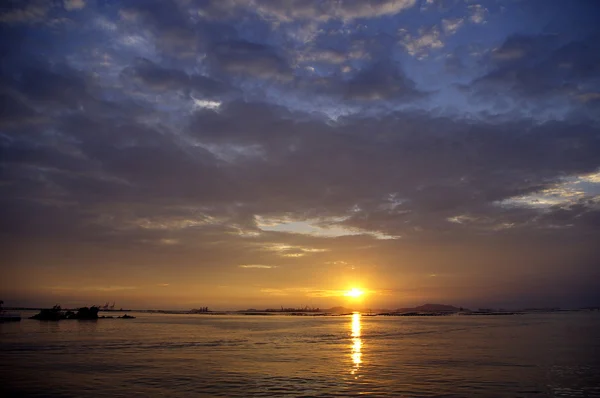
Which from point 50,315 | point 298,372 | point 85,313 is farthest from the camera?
point 85,313

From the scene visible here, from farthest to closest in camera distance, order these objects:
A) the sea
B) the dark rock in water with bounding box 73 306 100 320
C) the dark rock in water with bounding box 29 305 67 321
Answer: the dark rock in water with bounding box 73 306 100 320 < the dark rock in water with bounding box 29 305 67 321 < the sea

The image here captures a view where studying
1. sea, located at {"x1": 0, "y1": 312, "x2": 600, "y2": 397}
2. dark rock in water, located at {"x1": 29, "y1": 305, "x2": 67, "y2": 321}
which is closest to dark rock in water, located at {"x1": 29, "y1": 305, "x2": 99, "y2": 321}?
dark rock in water, located at {"x1": 29, "y1": 305, "x2": 67, "y2": 321}

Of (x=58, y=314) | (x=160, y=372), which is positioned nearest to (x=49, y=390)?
(x=160, y=372)

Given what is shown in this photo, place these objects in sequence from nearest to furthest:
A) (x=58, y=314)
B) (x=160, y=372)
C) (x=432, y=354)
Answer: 1. (x=160, y=372)
2. (x=432, y=354)
3. (x=58, y=314)

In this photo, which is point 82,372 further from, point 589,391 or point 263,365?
point 589,391

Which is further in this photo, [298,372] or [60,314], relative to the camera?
[60,314]

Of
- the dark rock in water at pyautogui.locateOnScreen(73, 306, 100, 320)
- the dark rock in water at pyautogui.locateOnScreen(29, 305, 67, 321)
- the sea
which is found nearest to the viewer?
the sea

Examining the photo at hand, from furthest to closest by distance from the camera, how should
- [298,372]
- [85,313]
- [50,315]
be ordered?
[85,313] → [50,315] → [298,372]

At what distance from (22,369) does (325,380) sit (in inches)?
941

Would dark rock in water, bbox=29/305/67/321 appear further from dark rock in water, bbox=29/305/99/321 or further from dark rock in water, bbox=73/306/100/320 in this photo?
dark rock in water, bbox=73/306/100/320

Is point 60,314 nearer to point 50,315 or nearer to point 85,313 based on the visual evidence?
point 50,315

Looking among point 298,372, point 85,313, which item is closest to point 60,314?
point 85,313

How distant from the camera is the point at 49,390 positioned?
27.0 m

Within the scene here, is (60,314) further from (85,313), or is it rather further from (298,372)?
(298,372)
